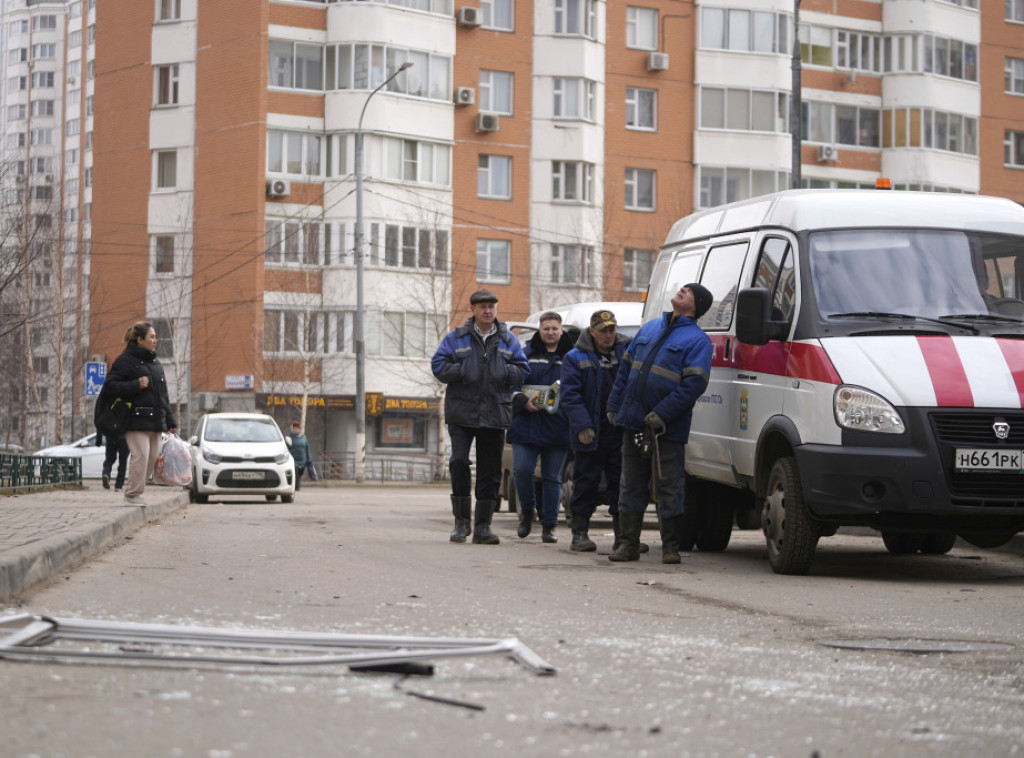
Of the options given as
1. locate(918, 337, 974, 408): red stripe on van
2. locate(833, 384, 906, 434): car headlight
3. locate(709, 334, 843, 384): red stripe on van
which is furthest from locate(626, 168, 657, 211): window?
locate(833, 384, 906, 434): car headlight

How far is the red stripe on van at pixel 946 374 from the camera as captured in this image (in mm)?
10297

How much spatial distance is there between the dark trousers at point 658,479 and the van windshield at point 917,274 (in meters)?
1.62

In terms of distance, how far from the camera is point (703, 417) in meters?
13.1

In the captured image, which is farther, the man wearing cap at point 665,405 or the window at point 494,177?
the window at point 494,177

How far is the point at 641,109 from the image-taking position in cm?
5909

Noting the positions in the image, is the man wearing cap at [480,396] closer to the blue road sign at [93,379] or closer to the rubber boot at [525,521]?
the rubber boot at [525,521]

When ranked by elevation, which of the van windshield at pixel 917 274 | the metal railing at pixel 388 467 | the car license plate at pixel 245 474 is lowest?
the metal railing at pixel 388 467

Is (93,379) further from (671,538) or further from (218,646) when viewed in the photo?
(218,646)

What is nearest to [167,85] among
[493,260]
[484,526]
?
[493,260]

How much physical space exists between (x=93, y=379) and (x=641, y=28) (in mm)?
32796

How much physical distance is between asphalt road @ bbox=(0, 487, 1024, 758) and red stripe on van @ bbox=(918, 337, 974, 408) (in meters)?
1.20

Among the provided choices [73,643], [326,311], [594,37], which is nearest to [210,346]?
[326,311]

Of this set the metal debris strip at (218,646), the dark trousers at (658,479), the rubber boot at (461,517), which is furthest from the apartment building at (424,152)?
the metal debris strip at (218,646)

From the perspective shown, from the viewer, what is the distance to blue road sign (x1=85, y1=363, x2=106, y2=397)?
103 feet
